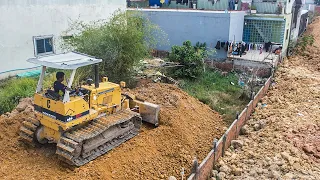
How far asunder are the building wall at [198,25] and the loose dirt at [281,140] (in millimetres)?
5138

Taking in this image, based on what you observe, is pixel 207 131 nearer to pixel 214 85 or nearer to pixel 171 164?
pixel 171 164

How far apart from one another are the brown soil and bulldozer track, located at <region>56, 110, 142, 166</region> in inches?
7.1

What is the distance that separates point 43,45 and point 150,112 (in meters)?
8.37

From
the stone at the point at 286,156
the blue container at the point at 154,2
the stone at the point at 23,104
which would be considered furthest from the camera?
the blue container at the point at 154,2

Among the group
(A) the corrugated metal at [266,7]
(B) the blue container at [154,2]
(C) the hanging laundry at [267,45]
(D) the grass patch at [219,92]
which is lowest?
(D) the grass patch at [219,92]

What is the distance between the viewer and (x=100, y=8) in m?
17.7

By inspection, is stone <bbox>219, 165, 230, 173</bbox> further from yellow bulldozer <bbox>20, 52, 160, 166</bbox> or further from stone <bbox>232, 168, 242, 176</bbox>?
yellow bulldozer <bbox>20, 52, 160, 166</bbox>

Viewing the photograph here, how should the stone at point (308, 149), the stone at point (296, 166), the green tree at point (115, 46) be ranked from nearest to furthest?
the stone at point (296, 166)
the stone at point (308, 149)
the green tree at point (115, 46)

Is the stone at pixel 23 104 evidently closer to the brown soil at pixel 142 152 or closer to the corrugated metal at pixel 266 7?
the brown soil at pixel 142 152

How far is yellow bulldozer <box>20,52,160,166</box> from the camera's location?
6.98 meters

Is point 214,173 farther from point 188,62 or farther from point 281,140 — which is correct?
point 188,62

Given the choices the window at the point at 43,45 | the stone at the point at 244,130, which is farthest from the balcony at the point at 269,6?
the window at the point at 43,45

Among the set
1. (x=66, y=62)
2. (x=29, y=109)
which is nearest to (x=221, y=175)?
(x=66, y=62)

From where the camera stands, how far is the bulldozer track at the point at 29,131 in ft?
25.5
